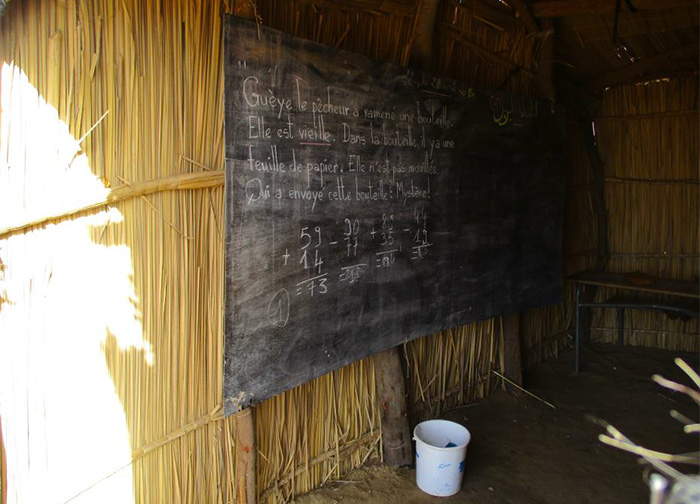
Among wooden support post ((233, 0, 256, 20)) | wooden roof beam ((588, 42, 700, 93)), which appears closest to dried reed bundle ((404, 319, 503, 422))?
wooden support post ((233, 0, 256, 20))

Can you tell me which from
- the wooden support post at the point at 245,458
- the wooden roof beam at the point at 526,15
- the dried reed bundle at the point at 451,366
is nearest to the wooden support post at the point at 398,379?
the dried reed bundle at the point at 451,366

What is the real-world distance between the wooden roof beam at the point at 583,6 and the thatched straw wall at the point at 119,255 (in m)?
1.98

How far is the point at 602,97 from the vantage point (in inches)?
204

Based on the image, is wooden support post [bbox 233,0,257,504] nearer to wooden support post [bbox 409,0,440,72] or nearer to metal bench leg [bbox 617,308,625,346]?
wooden support post [bbox 409,0,440,72]

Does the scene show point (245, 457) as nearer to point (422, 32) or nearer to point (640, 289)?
point (422, 32)

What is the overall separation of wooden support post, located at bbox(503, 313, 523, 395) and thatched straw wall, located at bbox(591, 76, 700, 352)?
6.02ft

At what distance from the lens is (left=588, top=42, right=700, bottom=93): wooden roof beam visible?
4.26 meters

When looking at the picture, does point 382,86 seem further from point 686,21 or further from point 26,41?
point 686,21

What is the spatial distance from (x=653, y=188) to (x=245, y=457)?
453 cm

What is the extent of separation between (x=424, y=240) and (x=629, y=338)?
11.1 feet

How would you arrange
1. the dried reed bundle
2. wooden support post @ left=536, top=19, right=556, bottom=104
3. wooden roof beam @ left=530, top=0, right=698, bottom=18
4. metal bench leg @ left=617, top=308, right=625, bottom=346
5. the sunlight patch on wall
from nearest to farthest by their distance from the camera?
the sunlight patch on wall, the dried reed bundle, wooden roof beam @ left=530, top=0, right=698, bottom=18, wooden support post @ left=536, top=19, right=556, bottom=104, metal bench leg @ left=617, top=308, right=625, bottom=346

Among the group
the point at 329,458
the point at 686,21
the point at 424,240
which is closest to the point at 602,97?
the point at 686,21

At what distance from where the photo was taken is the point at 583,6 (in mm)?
3734

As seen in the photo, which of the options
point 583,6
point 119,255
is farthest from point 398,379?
point 583,6
